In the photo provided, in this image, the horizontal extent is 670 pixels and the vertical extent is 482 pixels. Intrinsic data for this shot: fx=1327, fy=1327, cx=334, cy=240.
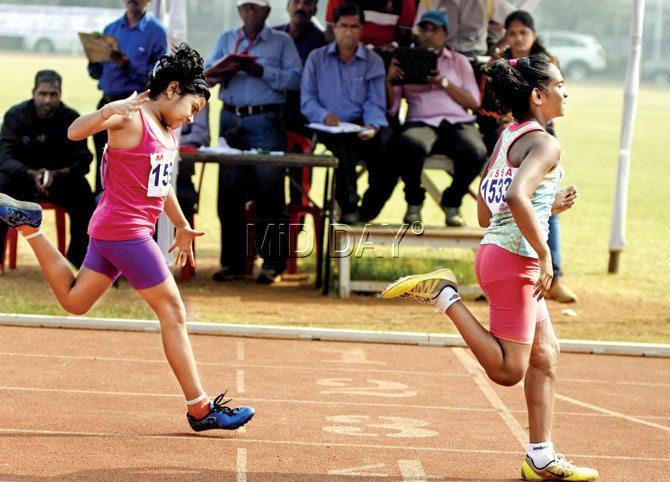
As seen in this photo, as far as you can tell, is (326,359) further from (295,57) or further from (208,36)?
(208,36)

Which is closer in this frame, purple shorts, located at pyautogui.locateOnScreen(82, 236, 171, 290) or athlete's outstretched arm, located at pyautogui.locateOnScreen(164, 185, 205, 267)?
purple shorts, located at pyautogui.locateOnScreen(82, 236, 171, 290)

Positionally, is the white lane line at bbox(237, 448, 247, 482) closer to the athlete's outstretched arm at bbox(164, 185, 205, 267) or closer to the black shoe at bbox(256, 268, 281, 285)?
the athlete's outstretched arm at bbox(164, 185, 205, 267)

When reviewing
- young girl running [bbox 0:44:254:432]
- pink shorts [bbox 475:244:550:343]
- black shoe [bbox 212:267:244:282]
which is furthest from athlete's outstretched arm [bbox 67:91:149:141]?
black shoe [bbox 212:267:244:282]

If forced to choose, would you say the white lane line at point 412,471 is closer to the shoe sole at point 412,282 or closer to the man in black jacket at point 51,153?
the shoe sole at point 412,282

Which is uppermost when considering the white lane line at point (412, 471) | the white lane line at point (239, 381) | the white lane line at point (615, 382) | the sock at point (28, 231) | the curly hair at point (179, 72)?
the curly hair at point (179, 72)

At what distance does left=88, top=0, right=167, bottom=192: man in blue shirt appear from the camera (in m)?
12.3

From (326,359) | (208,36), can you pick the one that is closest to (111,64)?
(326,359)

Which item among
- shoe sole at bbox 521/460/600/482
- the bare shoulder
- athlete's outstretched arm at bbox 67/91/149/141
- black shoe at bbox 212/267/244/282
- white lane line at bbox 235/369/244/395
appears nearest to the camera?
the bare shoulder

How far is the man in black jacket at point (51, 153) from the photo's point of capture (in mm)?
12062

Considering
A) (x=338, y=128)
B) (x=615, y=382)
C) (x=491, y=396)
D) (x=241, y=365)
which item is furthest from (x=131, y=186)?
(x=338, y=128)

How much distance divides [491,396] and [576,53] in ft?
180

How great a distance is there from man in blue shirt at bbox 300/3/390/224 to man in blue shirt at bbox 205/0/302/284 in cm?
31

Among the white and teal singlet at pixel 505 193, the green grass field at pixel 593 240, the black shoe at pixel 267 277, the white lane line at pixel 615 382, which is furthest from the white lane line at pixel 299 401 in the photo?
the black shoe at pixel 267 277

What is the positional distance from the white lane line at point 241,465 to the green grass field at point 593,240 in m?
4.31
